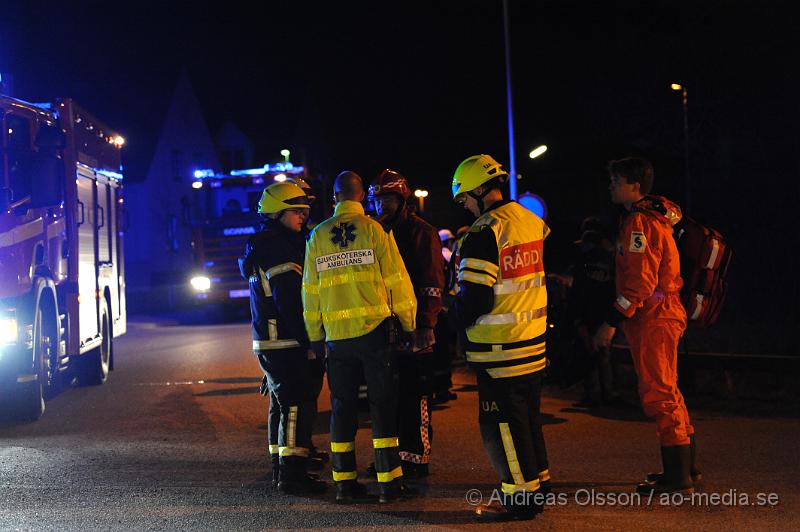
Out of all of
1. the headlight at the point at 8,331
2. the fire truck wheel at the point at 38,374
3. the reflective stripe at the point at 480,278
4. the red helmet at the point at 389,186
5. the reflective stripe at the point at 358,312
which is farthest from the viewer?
the fire truck wheel at the point at 38,374

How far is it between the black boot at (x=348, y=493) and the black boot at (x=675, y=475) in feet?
5.98

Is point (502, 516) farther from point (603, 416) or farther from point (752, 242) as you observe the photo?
point (752, 242)

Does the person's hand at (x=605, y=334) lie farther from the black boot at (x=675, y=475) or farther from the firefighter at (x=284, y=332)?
the firefighter at (x=284, y=332)

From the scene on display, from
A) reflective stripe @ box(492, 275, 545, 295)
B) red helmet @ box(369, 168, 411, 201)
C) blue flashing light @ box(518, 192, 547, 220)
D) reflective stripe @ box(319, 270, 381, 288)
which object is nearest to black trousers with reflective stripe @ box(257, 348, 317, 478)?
reflective stripe @ box(319, 270, 381, 288)

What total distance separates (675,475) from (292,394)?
263cm

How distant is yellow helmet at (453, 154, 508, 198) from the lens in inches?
223

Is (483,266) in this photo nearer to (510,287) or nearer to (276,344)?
(510,287)

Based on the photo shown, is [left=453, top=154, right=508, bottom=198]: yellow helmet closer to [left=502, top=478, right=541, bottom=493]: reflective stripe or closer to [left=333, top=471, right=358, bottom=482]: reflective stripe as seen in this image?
[left=502, top=478, right=541, bottom=493]: reflective stripe

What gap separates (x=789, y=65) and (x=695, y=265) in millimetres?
15401

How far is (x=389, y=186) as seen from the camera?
677cm

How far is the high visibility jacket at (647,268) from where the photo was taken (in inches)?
233

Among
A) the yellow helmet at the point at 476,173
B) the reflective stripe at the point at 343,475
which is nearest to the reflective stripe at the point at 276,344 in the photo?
the reflective stripe at the point at 343,475

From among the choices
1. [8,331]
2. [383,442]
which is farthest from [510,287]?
[8,331]

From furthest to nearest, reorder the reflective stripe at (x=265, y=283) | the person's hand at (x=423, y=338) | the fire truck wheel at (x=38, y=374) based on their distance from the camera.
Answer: the fire truck wheel at (x=38, y=374), the reflective stripe at (x=265, y=283), the person's hand at (x=423, y=338)
